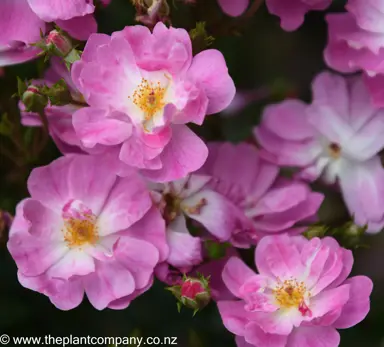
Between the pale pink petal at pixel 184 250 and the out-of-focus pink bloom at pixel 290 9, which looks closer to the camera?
the pale pink petal at pixel 184 250

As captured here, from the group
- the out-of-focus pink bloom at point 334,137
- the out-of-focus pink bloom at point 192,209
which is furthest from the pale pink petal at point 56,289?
the out-of-focus pink bloom at point 334,137

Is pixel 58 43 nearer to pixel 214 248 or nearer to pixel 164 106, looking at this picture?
pixel 164 106

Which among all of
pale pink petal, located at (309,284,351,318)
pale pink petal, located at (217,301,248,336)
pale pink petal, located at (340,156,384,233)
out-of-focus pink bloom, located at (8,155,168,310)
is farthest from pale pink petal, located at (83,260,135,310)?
pale pink petal, located at (340,156,384,233)

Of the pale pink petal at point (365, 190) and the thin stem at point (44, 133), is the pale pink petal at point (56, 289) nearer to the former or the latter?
the thin stem at point (44, 133)

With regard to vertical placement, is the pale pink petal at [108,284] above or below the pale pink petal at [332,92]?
below

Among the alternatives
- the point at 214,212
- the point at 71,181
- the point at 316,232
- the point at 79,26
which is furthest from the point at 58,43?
the point at 316,232
